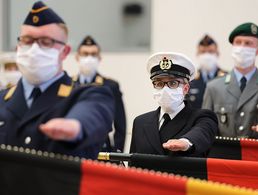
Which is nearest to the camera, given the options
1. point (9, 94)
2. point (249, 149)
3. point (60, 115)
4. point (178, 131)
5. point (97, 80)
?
point (60, 115)

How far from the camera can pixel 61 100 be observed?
2.22 meters

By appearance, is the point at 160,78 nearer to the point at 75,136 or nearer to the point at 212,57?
the point at 75,136

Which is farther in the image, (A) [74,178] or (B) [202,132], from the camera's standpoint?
(B) [202,132]

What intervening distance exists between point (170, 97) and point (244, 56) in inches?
60.9

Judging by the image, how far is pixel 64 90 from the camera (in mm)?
2266

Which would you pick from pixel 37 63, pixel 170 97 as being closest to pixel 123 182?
pixel 37 63

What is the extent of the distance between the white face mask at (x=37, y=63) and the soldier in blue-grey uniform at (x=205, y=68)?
3409 millimetres

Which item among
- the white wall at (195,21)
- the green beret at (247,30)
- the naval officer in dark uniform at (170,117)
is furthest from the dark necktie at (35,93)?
the white wall at (195,21)

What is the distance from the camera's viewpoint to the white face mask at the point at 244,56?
171 inches

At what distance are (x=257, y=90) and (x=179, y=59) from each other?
1.19 metres

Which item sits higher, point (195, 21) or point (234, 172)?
point (195, 21)

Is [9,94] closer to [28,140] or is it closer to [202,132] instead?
[28,140]

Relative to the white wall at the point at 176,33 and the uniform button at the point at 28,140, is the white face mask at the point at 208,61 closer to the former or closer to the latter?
the white wall at the point at 176,33

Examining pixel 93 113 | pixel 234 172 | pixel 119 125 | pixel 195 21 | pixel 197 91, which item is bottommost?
pixel 119 125
